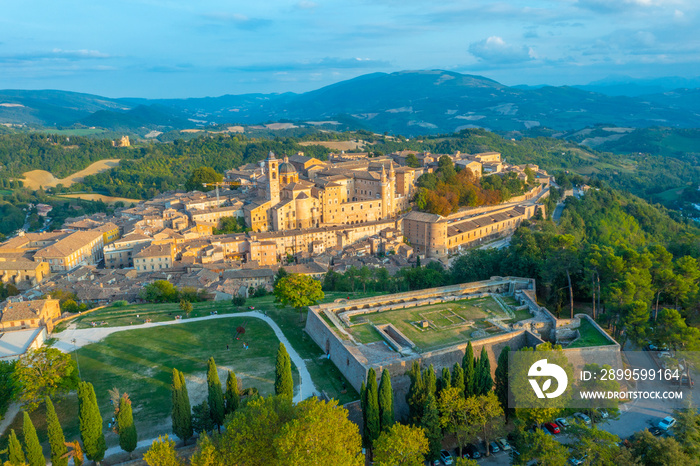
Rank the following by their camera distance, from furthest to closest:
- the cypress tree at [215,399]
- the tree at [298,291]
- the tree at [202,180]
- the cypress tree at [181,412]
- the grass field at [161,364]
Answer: the tree at [202,180] → the tree at [298,291] → the grass field at [161,364] → the cypress tree at [215,399] → the cypress tree at [181,412]

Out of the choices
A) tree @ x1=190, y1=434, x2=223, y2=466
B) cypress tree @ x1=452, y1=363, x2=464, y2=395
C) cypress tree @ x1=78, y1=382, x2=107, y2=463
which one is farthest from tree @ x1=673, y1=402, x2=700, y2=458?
cypress tree @ x1=78, y1=382, x2=107, y2=463

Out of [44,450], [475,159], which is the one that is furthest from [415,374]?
[475,159]

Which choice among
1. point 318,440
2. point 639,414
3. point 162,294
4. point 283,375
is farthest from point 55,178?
point 639,414

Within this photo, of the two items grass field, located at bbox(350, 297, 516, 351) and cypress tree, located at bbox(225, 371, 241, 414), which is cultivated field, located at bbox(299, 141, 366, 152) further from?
cypress tree, located at bbox(225, 371, 241, 414)

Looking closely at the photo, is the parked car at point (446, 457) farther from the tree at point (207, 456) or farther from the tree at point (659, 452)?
the tree at point (207, 456)

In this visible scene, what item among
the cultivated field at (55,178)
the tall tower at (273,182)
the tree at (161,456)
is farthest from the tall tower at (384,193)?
the cultivated field at (55,178)

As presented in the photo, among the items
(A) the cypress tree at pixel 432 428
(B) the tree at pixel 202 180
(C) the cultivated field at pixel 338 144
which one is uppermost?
(C) the cultivated field at pixel 338 144
